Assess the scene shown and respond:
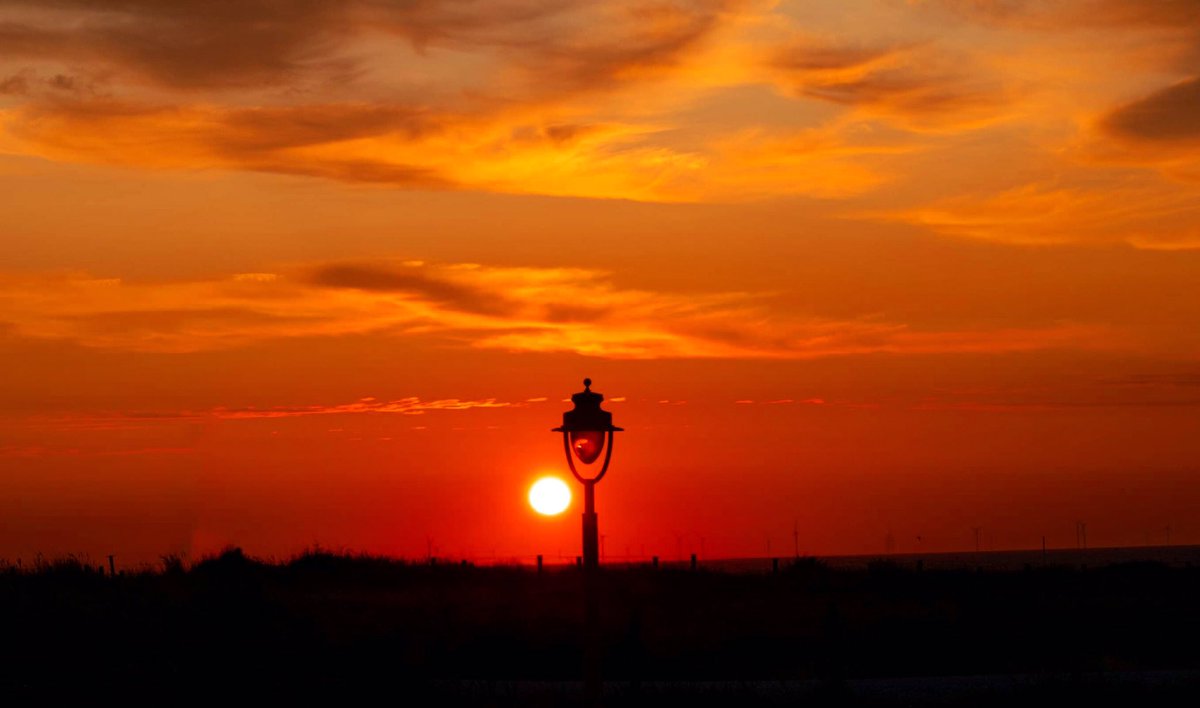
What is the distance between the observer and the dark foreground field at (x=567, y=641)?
1889cm

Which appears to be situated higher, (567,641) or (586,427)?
(586,427)

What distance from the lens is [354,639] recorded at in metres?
25.5

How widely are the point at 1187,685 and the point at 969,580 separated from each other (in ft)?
87.2

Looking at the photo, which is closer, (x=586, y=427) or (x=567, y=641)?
(x=586, y=427)

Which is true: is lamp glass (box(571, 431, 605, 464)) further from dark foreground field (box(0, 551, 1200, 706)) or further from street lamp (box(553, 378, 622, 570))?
dark foreground field (box(0, 551, 1200, 706))

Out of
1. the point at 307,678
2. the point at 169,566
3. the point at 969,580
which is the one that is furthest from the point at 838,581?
the point at 307,678

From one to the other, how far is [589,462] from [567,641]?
10.6 metres

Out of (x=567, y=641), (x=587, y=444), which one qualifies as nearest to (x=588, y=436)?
(x=587, y=444)

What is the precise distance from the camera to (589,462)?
1623 cm

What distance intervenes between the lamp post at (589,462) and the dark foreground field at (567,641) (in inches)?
98.1

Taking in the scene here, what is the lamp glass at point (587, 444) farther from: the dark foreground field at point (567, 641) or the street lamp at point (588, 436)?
the dark foreground field at point (567, 641)

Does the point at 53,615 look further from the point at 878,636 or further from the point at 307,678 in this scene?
the point at 878,636

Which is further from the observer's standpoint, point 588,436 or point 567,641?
point 567,641

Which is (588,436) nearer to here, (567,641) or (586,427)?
(586,427)
